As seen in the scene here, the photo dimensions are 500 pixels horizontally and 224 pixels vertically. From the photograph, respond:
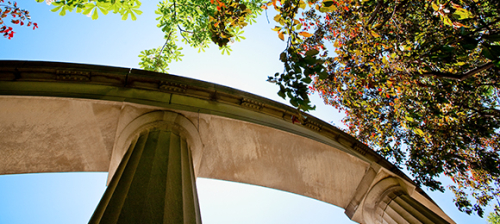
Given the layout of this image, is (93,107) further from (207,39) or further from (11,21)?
(207,39)

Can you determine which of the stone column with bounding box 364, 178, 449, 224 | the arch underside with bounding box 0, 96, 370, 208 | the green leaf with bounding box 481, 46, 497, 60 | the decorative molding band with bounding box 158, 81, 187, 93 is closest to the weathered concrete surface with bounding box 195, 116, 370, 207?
the arch underside with bounding box 0, 96, 370, 208

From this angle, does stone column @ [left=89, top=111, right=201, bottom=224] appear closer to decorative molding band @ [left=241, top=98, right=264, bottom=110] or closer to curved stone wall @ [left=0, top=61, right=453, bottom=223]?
curved stone wall @ [left=0, top=61, right=453, bottom=223]

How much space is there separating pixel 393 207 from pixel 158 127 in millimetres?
6517

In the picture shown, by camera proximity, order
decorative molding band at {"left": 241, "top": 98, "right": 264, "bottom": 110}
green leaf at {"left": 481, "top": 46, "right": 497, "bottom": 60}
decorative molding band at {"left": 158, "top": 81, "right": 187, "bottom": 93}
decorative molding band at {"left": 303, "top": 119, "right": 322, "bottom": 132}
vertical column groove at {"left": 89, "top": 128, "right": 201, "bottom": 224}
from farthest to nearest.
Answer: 1. decorative molding band at {"left": 303, "top": 119, "right": 322, "bottom": 132}
2. decorative molding band at {"left": 241, "top": 98, "right": 264, "bottom": 110}
3. decorative molding band at {"left": 158, "top": 81, "right": 187, "bottom": 93}
4. green leaf at {"left": 481, "top": 46, "right": 497, "bottom": 60}
5. vertical column groove at {"left": 89, "top": 128, "right": 201, "bottom": 224}

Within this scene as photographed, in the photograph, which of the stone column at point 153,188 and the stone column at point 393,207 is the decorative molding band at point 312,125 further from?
the stone column at point 153,188

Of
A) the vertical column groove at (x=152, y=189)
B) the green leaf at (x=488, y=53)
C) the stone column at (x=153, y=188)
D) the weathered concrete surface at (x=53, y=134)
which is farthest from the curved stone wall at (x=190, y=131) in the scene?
the green leaf at (x=488, y=53)

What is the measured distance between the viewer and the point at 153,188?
3664 millimetres

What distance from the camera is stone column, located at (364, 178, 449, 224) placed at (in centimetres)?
634

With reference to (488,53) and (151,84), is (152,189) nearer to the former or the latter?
(151,84)

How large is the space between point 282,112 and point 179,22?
5857mm

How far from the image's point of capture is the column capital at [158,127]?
5711mm

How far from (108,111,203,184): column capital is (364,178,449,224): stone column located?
17.8 feet

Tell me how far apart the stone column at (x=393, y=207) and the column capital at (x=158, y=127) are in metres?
5.41

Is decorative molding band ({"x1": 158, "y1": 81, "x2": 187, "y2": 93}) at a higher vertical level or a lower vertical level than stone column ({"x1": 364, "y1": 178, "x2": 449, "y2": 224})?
lower
